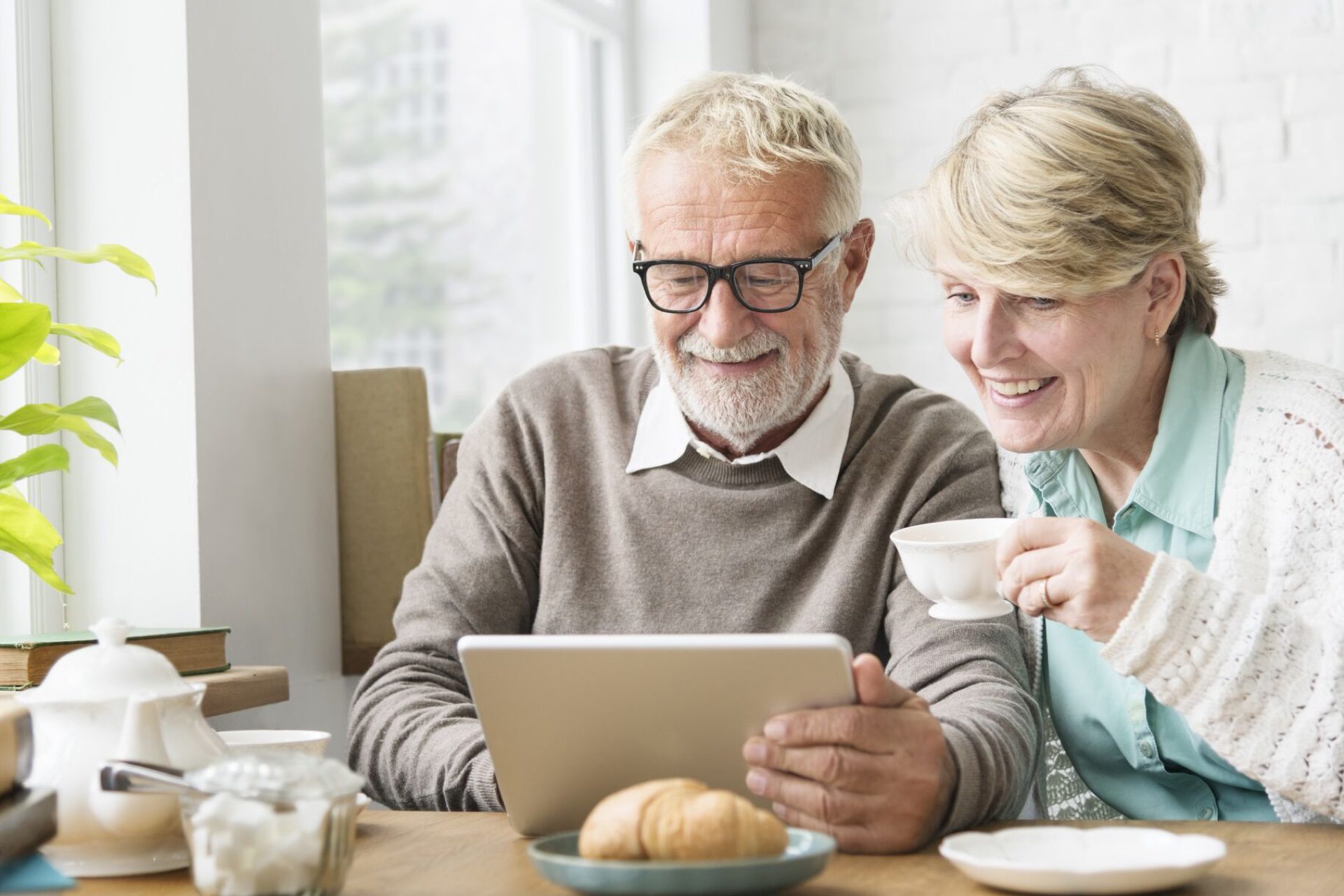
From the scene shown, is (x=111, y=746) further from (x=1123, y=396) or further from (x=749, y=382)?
(x=1123, y=396)

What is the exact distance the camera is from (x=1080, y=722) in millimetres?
1642

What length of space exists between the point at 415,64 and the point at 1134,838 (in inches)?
94.2

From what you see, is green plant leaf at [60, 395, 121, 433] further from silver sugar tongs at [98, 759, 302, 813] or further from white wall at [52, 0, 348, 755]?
silver sugar tongs at [98, 759, 302, 813]

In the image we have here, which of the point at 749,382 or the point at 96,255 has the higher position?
the point at 96,255

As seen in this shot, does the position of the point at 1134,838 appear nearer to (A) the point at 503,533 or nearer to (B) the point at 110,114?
(A) the point at 503,533

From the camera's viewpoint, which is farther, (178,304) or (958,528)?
(178,304)

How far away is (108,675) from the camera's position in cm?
105

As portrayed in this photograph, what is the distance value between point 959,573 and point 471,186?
213cm

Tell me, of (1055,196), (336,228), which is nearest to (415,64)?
(336,228)

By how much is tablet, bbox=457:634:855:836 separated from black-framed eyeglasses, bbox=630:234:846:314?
0.75 meters

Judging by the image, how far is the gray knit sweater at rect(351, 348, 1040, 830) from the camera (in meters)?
1.67

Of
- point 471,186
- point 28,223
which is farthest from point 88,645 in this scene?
point 471,186

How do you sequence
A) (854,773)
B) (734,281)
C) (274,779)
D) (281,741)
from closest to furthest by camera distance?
(274,779) → (854,773) → (281,741) → (734,281)

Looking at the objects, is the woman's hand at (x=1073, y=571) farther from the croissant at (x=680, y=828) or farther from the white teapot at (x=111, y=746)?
the white teapot at (x=111, y=746)
